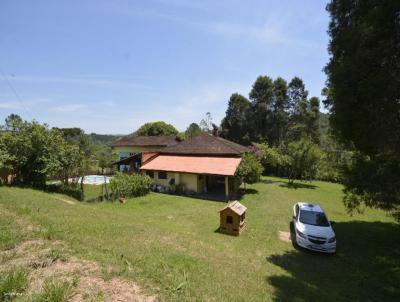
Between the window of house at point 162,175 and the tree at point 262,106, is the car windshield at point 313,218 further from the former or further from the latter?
the tree at point 262,106

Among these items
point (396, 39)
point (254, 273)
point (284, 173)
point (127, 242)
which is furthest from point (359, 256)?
point (284, 173)

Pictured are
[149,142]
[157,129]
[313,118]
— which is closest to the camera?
[149,142]

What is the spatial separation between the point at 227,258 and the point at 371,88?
8312 millimetres

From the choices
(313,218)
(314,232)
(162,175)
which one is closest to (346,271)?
(314,232)

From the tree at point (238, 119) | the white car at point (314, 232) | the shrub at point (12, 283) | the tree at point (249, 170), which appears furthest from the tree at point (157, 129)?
the shrub at point (12, 283)

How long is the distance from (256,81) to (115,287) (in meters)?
44.3

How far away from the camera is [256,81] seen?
43688 millimetres

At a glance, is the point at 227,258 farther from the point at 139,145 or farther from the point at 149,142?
the point at 139,145

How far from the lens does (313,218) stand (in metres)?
11.9

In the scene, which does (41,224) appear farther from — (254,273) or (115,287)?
(254,273)

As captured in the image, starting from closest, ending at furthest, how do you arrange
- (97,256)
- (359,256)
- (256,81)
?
(97,256)
(359,256)
(256,81)

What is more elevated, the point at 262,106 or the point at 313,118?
the point at 262,106

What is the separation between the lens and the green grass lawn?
5.50 meters

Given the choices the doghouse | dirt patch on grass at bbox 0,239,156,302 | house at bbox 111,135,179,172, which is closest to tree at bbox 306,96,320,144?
house at bbox 111,135,179,172
